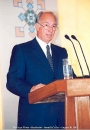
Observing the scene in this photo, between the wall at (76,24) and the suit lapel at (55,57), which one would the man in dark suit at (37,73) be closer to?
the suit lapel at (55,57)

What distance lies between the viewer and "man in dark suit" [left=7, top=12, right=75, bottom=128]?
136 cm

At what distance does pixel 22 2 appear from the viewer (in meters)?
2.06

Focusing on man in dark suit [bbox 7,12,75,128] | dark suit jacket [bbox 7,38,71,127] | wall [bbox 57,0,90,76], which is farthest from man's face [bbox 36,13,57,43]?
wall [bbox 57,0,90,76]

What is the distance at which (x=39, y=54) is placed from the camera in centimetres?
162

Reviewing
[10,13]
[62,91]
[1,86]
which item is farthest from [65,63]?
[10,13]

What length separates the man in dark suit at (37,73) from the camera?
1.36 m

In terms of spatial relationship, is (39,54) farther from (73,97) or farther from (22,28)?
(73,97)

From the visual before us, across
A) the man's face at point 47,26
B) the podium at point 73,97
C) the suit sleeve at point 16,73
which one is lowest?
the podium at point 73,97

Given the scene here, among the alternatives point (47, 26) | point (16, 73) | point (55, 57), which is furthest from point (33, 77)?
point (47, 26)

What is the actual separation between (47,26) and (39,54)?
11.0 inches

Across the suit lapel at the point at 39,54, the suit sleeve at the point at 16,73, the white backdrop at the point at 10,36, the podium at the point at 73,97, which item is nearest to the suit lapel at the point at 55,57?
the suit lapel at the point at 39,54

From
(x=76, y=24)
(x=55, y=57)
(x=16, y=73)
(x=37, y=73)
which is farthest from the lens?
(x=76, y=24)

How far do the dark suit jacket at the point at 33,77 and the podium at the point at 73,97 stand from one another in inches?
14.4

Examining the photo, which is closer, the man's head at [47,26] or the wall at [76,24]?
the man's head at [47,26]
